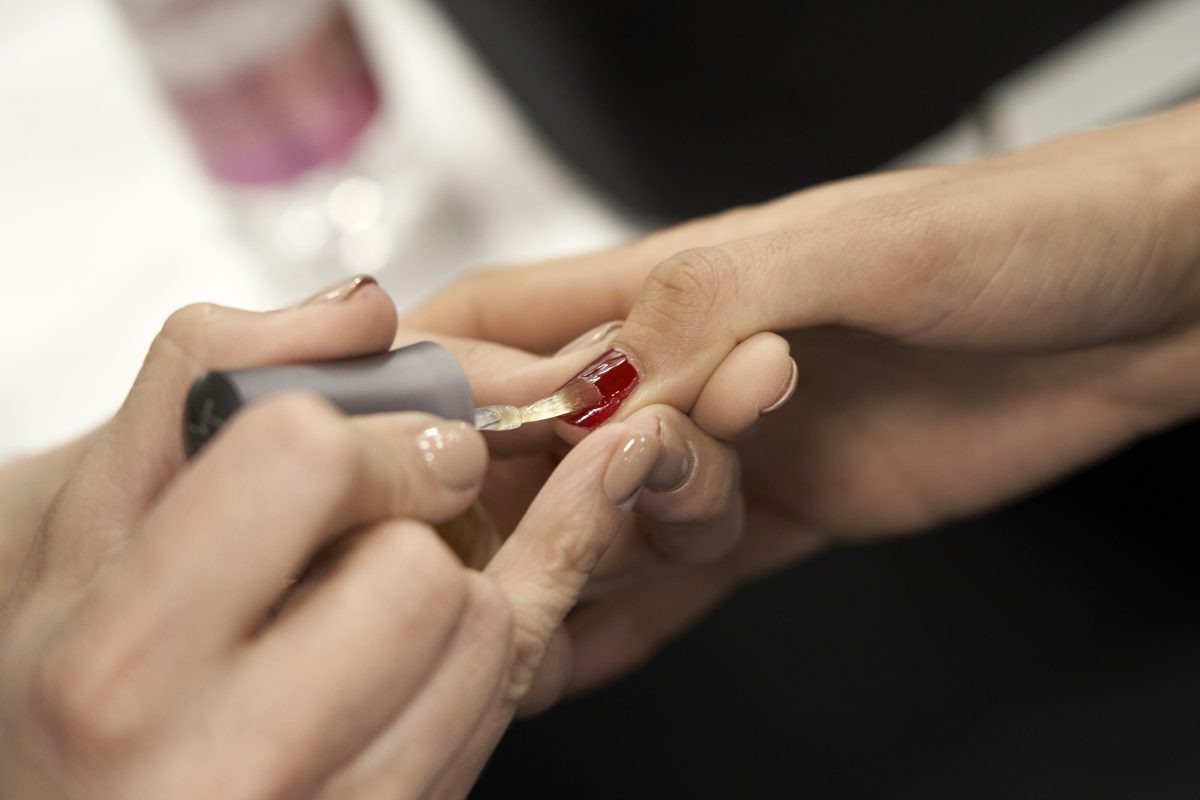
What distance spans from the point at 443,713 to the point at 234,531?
0.09 metres

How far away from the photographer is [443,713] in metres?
0.35

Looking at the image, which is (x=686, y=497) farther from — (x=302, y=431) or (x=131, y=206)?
(x=131, y=206)

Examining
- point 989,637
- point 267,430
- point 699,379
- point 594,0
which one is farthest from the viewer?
point 594,0

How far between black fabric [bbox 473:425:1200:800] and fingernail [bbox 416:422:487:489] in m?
0.29

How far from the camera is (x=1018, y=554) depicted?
1.99 feet

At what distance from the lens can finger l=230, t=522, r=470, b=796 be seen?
0.31 meters

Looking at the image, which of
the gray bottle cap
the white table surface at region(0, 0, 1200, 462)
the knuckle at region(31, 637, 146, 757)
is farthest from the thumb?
the white table surface at region(0, 0, 1200, 462)

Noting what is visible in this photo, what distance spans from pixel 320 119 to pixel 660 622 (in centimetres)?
42

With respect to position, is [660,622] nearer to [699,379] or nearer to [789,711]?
[789,711]

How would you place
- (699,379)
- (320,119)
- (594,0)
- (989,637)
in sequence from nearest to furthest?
(699,379) < (989,637) < (594,0) < (320,119)

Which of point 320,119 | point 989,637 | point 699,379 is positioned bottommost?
point 989,637

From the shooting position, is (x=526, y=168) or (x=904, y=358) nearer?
(x=904, y=358)

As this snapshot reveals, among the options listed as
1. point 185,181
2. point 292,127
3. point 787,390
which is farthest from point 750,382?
point 185,181

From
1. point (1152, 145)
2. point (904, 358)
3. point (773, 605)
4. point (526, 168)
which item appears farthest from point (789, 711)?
point (526, 168)
